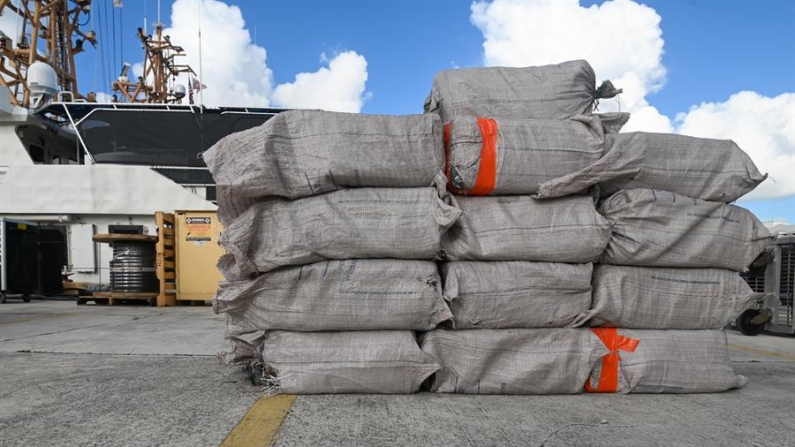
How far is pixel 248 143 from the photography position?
199cm

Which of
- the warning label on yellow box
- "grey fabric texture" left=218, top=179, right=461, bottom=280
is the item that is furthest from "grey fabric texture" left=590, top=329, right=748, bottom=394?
the warning label on yellow box

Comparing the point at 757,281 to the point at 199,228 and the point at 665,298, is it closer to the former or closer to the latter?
the point at 665,298

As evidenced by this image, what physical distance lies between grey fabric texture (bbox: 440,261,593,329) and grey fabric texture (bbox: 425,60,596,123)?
0.81 meters

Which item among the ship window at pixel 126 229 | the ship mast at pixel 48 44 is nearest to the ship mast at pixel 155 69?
the ship mast at pixel 48 44

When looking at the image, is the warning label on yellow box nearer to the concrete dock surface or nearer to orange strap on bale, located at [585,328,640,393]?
the concrete dock surface

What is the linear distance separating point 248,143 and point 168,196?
730 centimetres

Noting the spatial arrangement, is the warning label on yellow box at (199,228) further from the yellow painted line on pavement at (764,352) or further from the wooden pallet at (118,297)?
the yellow painted line on pavement at (764,352)

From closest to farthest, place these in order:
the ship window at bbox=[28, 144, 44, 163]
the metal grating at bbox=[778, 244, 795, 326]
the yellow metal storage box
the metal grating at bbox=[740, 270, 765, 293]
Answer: the metal grating at bbox=[778, 244, 795, 326] < the metal grating at bbox=[740, 270, 765, 293] < the yellow metal storage box < the ship window at bbox=[28, 144, 44, 163]

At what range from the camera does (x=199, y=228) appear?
280 inches

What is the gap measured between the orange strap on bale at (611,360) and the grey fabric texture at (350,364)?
0.82 meters

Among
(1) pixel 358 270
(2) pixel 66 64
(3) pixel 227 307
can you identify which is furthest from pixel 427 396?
(2) pixel 66 64

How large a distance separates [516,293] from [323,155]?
3.66 feet

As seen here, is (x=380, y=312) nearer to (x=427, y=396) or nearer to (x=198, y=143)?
(x=427, y=396)

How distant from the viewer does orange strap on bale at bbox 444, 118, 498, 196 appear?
207cm
